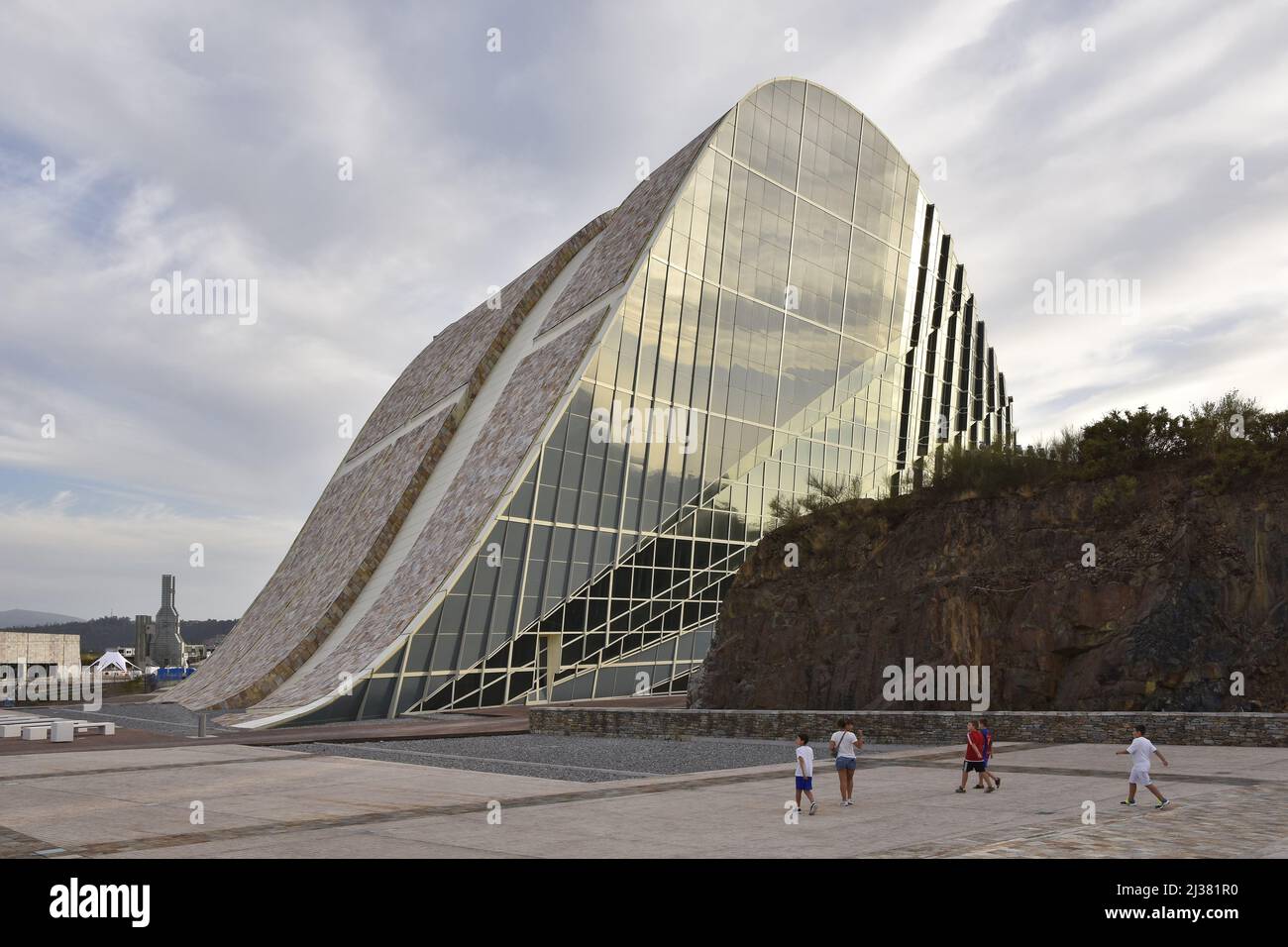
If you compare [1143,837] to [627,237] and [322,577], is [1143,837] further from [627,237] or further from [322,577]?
[322,577]

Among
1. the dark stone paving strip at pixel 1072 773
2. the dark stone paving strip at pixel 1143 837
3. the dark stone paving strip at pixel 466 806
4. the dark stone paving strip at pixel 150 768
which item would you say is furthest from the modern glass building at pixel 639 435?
the dark stone paving strip at pixel 1143 837

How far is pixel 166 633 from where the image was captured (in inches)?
3698

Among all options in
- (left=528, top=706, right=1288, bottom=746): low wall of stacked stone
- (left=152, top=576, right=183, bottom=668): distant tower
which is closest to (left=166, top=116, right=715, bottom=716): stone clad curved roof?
(left=528, top=706, right=1288, bottom=746): low wall of stacked stone

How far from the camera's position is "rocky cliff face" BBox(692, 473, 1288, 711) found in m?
21.4

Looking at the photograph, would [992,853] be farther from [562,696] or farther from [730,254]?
[730,254]

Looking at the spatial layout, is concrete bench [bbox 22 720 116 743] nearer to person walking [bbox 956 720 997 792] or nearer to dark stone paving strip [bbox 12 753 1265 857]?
dark stone paving strip [bbox 12 753 1265 857]

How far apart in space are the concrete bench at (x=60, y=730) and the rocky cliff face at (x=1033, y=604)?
1680 centimetres

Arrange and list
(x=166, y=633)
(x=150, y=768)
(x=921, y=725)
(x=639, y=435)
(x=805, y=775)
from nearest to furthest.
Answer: (x=805, y=775), (x=150, y=768), (x=921, y=725), (x=639, y=435), (x=166, y=633)

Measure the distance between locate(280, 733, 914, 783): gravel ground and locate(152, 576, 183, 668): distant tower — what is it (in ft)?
251

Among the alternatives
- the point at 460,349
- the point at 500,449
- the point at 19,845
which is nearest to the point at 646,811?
the point at 19,845

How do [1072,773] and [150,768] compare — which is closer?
[1072,773]

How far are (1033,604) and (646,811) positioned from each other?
14.0 meters

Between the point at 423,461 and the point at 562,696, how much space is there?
13.9 m
